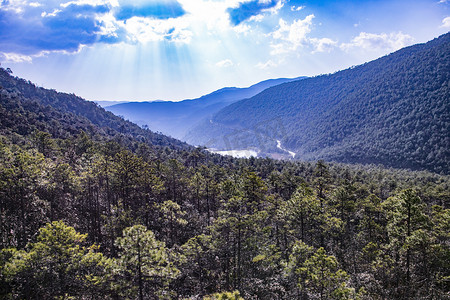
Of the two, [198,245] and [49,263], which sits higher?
[49,263]

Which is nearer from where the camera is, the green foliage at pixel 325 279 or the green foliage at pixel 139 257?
the green foliage at pixel 139 257

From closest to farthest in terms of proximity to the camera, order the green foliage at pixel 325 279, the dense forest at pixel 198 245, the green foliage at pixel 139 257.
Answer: the green foliage at pixel 139 257
the dense forest at pixel 198 245
the green foliage at pixel 325 279

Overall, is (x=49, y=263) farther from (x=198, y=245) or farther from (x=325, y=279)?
(x=325, y=279)

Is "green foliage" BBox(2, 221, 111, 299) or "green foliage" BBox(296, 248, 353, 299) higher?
"green foliage" BBox(2, 221, 111, 299)

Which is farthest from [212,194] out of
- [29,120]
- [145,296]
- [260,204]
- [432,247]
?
[29,120]

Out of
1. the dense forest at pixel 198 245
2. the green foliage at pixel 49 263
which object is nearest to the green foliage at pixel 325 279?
the dense forest at pixel 198 245

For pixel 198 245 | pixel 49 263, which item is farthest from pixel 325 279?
pixel 49 263

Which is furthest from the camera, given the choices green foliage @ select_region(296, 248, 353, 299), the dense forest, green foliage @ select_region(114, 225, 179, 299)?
green foliage @ select_region(296, 248, 353, 299)

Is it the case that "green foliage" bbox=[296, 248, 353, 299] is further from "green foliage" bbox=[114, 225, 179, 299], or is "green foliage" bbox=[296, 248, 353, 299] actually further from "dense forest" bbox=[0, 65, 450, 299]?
"green foliage" bbox=[114, 225, 179, 299]

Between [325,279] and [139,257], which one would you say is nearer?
[139,257]

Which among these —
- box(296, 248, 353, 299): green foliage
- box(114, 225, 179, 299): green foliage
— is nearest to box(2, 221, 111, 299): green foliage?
box(114, 225, 179, 299): green foliage

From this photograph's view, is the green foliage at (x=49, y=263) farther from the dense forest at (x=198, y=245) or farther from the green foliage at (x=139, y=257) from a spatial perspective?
the green foliage at (x=139, y=257)
